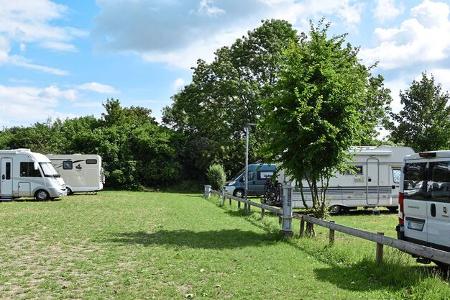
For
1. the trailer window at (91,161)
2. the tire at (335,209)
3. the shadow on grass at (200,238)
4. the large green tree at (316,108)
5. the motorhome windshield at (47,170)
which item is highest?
the large green tree at (316,108)

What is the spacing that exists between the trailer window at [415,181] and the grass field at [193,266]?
1193 millimetres

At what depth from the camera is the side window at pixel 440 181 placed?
8.11 m

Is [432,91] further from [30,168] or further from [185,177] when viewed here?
[30,168]

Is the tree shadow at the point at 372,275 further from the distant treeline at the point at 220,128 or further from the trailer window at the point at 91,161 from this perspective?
the distant treeline at the point at 220,128

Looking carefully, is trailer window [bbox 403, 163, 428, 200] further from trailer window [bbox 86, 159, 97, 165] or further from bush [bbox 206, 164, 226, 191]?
bush [bbox 206, 164, 226, 191]

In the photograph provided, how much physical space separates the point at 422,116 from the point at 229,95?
1796 cm

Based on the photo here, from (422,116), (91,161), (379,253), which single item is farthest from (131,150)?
(379,253)

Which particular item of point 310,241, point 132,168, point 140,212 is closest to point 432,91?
point 132,168

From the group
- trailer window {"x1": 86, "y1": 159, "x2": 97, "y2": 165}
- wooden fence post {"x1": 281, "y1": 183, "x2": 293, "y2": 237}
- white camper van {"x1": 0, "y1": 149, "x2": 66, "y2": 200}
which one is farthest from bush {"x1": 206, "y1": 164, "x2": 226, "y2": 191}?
wooden fence post {"x1": 281, "y1": 183, "x2": 293, "y2": 237}

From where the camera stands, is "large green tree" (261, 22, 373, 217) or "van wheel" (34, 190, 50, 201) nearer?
"large green tree" (261, 22, 373, 217)

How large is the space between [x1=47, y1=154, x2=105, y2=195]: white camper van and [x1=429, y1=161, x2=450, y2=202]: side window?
2915 cm

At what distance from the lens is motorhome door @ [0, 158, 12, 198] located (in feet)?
91.7

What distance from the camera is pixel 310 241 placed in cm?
1231

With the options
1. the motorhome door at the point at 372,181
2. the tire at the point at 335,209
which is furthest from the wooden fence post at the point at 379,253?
the motorhome door at the point at 372,181
